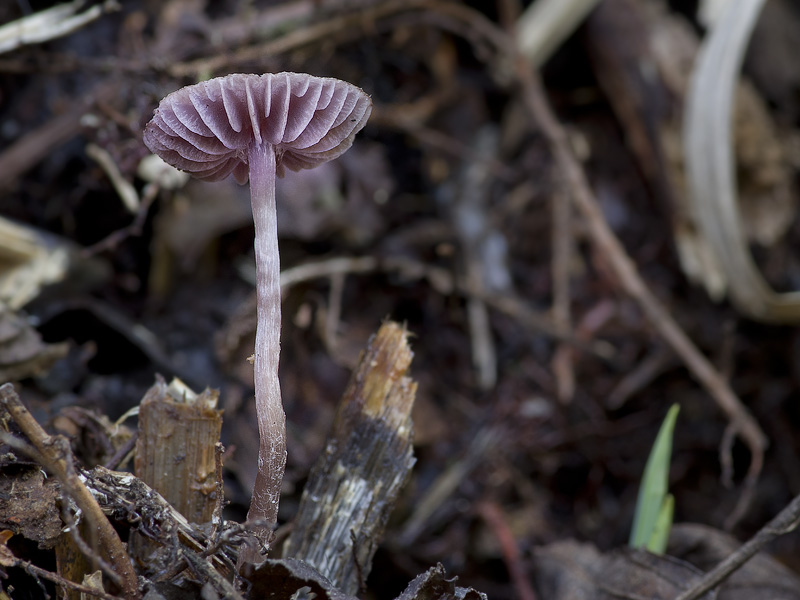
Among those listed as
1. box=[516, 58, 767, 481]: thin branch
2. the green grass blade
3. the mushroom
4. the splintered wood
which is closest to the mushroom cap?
the mushroom

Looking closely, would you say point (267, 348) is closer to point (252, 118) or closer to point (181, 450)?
point (181, 450)

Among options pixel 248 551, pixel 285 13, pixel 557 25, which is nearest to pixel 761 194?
pixel 557 25

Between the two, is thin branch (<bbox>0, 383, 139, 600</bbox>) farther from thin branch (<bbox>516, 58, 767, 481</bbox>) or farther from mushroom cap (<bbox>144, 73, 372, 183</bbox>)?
thin branch (<bbox>516, 58, 767, 481</bbox>)

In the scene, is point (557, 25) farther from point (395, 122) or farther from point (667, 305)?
point (667, 305)

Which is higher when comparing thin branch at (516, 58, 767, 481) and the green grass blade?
thin branch at (516, 58, 767, 481)

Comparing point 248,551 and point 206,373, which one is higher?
point 206,373

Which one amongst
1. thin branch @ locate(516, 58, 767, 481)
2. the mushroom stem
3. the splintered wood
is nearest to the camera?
the mushroom stem

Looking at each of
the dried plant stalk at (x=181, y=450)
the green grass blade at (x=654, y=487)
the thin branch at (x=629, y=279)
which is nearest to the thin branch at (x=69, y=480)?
the dried plant stalk at (x=181, y=450)

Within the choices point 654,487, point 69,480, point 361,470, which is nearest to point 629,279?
point 654,487
